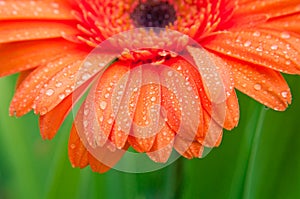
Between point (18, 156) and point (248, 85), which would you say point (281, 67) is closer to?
point (248, 85)

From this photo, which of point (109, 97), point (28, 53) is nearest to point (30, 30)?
point (28, 53)

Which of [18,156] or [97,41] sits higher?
[97,41]

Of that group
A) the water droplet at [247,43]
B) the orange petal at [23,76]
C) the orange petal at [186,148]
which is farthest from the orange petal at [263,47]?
the orange petal at [23,76]

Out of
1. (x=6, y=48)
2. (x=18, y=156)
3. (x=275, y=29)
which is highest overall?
(x=275, y=29)

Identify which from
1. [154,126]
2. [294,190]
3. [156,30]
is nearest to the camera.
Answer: [154,126]

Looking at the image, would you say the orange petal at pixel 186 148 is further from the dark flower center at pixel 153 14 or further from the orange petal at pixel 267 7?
the dark flower center at pixel 153 14

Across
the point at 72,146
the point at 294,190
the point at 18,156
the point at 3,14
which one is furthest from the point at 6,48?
the point at 294,190

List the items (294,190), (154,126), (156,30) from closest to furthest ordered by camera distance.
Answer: (154,126)
(294,190)
(156,30)
